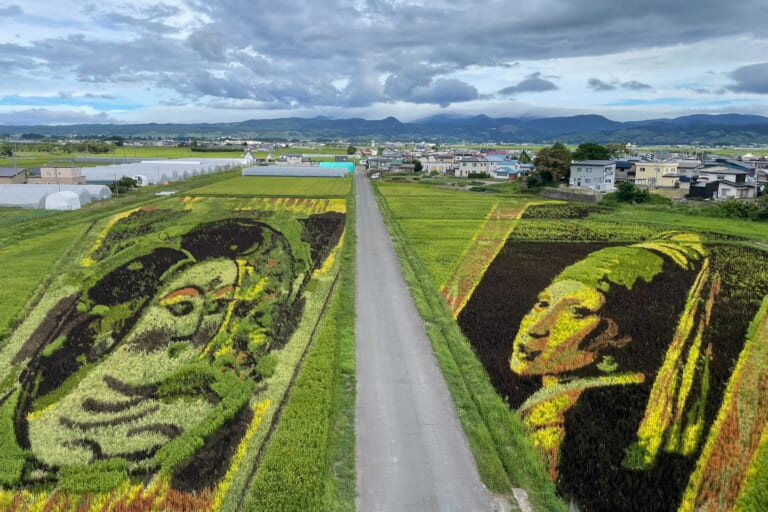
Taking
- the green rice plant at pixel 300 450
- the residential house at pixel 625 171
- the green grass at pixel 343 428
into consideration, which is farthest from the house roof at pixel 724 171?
the green rice plant at pixel 300 450

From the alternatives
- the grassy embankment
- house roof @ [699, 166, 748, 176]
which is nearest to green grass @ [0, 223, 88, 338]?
the grassy embankment

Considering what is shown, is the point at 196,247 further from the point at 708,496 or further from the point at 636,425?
the point at 708,496

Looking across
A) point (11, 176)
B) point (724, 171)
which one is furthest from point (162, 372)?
point (724, 171)

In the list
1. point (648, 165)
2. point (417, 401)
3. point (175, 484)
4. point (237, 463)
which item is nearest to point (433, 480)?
point (417, 401)

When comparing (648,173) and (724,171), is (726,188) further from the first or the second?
(648,173)

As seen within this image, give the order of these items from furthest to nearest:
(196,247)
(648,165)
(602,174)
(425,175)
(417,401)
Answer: (425,175)
(648,165)
(602,174)
(196,247)
(417,401)
